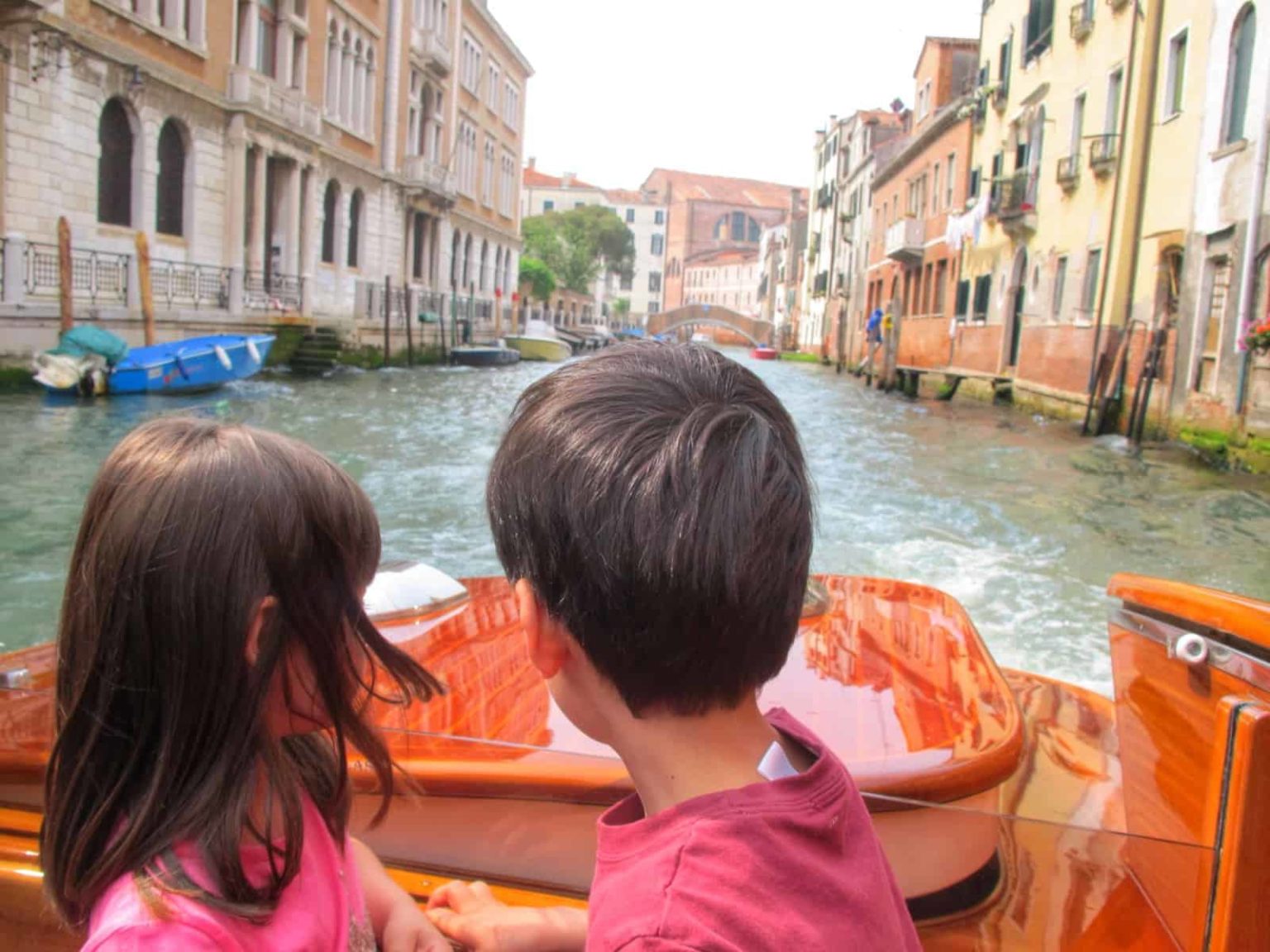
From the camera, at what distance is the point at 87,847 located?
944mm

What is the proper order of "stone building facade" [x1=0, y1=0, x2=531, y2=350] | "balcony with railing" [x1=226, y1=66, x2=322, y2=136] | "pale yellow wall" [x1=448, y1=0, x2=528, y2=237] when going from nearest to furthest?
"stone building facade" [x1=0, y1=0, x2=531, y2=350] → "balcony with railing" [x1=226, y1=66, x2=322, y2=136] → "pale yellow wall" [x1=448, y1=0, x2=528, y2=237]

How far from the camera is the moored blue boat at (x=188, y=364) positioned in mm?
11781

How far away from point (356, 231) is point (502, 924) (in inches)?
934

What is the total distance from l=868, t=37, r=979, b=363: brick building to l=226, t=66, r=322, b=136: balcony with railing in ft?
41.4

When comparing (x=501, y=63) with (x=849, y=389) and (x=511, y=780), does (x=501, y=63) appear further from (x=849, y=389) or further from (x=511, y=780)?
(x=511, y=780)

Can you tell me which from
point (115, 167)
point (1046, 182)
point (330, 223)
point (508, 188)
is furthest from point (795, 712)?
point (508, 188)

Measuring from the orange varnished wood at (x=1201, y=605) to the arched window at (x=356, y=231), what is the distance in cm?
2334

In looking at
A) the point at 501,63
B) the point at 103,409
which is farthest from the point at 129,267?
the point at 501,63

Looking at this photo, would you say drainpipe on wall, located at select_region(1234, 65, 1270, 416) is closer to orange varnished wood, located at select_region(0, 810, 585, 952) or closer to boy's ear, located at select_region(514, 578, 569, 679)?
orange varnished wood, located at select_region(0, 810, 585, 952)

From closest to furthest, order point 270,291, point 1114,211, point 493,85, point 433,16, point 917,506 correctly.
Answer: point 917,506
point 1114,211
point 270,291
point 433,16
point 493,85

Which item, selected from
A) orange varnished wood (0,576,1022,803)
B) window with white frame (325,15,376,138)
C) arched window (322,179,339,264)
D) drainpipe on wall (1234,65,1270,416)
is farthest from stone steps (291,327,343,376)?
orange varnished wood (0,576,1022,803)

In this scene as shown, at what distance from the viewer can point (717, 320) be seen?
6366 cm

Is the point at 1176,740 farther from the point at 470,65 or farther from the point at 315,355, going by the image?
the point at 470,65

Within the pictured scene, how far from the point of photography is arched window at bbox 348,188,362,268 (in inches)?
916
